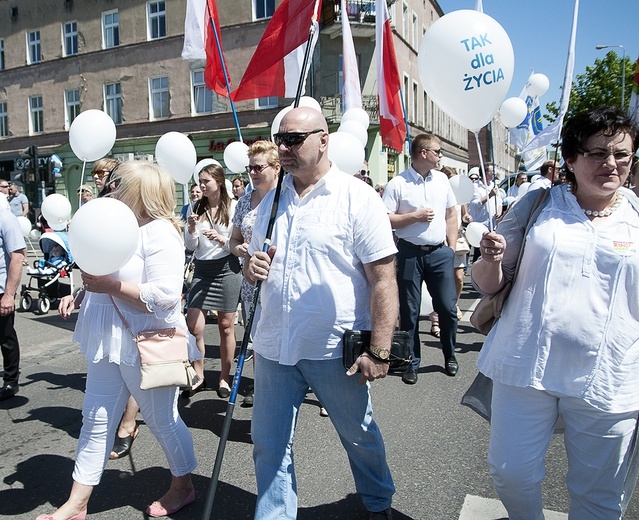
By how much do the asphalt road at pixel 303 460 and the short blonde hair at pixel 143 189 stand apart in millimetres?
1539

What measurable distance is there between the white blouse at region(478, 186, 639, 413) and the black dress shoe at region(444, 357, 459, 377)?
10.3 ft

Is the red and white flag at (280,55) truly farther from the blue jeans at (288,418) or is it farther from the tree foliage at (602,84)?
the tree foliage at (602,84)

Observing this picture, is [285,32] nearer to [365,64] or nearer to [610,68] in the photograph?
[365,64]

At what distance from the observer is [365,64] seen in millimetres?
23828

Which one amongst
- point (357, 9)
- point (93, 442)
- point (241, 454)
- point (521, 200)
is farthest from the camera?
point (357, 9)

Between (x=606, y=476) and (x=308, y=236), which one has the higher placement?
(x=308, y=236)

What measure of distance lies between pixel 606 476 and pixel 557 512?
921 millimetres

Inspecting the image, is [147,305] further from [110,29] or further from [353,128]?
[110,29]

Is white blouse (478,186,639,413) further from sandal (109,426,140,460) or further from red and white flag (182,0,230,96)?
red and white flag (182,0,230,96)

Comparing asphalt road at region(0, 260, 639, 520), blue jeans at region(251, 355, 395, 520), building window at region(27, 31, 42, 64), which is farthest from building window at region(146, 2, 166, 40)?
blue jeans at region(251, 355, 395, 520)

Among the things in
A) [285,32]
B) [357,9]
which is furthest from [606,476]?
[357,9]

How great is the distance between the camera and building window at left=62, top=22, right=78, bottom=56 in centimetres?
2769

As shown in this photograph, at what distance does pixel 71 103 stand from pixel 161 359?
29.0 metres

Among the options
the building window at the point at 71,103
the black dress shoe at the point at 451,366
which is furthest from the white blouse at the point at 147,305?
the building window at the point at 71,103
